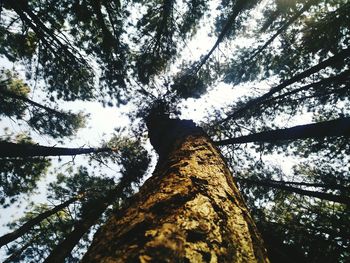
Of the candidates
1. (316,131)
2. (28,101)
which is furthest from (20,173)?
(316,131)

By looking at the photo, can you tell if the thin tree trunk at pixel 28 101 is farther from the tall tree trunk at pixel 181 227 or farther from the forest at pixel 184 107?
the tall tree trunk at pixel 181 227

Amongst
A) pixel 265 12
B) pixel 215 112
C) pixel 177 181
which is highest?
pixel 265 12

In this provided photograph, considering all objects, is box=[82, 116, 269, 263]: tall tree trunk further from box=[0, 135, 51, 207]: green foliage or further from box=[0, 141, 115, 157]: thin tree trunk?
box=[0, 135, 51, 207]: green foliage

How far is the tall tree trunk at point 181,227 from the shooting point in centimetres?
114

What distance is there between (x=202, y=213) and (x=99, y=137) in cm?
1037

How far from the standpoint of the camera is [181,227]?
52.6 inches

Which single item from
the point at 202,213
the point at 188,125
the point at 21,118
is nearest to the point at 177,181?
the point at 202,213

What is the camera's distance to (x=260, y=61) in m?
9.59

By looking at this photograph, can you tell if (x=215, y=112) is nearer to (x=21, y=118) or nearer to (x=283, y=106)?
(x=283, y=106)

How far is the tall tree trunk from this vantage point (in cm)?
114

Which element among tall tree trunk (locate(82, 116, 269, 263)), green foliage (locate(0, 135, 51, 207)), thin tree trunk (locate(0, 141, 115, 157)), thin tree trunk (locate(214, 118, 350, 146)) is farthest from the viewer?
green foliage (locate(0, 135, 51, 207))

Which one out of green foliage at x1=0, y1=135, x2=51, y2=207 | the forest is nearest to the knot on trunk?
the forest

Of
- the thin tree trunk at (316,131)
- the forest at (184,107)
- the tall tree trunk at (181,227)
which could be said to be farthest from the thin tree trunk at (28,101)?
the tall tree trunk at (181,227)

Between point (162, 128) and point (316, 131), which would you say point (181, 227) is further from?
point (162, 128)
